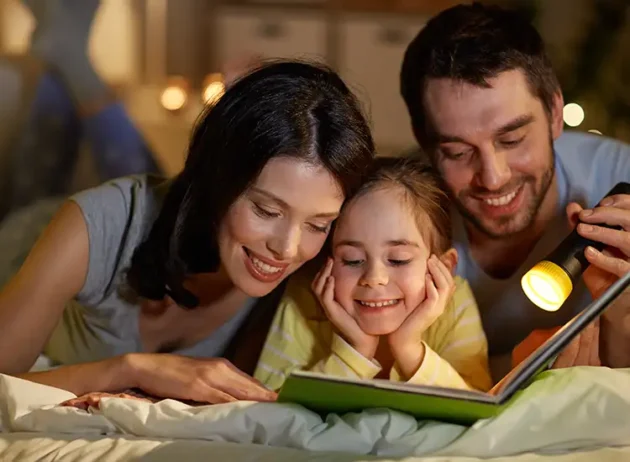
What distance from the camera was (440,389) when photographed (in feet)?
2.92

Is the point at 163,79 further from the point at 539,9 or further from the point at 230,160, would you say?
the point at 230,160

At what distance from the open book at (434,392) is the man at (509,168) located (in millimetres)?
268

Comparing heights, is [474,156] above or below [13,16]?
below

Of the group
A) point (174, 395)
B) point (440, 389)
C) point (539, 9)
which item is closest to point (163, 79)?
point (539, 9)

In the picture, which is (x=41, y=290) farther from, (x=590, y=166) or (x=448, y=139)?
(x=590, y=166)

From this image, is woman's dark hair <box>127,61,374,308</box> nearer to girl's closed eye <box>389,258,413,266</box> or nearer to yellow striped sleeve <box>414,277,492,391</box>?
girl's closed eye <box>389,258,413,266</box>

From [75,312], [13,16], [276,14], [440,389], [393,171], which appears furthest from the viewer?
[276,14]

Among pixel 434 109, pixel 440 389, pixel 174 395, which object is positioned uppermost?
pixel 434 109

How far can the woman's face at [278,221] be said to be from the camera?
1160 millimetres

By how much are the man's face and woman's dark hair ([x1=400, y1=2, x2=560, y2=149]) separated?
2 centimetres

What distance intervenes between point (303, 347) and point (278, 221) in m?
0.22

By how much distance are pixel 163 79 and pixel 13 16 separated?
1.53 feet

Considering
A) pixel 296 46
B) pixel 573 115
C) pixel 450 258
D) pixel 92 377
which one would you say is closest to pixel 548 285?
pixel 450 258

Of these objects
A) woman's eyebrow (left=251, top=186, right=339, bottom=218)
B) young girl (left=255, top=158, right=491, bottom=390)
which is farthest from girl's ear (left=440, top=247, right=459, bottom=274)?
woman's eyebrow (left=251, top=186, right=339, bottom=218)
